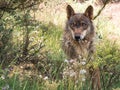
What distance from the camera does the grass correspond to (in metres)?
5.72

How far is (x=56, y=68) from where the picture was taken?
7.38 metres

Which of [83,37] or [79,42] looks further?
[79,42]

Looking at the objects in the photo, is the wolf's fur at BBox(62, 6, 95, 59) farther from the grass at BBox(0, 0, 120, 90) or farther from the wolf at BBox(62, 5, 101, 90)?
the grass at BBox(0, 0, 120, 90)

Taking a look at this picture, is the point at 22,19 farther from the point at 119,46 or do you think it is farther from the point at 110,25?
the point at 110,25

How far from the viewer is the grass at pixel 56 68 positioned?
5.72m

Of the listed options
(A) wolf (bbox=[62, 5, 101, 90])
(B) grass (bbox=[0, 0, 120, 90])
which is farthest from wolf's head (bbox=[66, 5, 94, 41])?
(B) grass (bbox=[0, 0, 120, 90])

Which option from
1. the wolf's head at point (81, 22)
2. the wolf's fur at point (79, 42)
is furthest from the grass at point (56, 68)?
the wolf's head at point (81, 22)

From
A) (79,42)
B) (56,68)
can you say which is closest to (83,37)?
(79,42)

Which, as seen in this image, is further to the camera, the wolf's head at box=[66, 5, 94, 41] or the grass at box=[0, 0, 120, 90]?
the wolf's head at box=[66, 5, 94, 41]

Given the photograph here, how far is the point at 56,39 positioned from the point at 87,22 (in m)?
2.51

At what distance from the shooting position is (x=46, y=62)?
27.7ft

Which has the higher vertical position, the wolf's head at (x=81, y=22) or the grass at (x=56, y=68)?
the wolf's head at (x=81, y=22)

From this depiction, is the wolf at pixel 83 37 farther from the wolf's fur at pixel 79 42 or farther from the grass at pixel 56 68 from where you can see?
the grass at pixel 56 68

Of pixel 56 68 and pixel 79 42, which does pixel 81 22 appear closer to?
pixel 79 42
